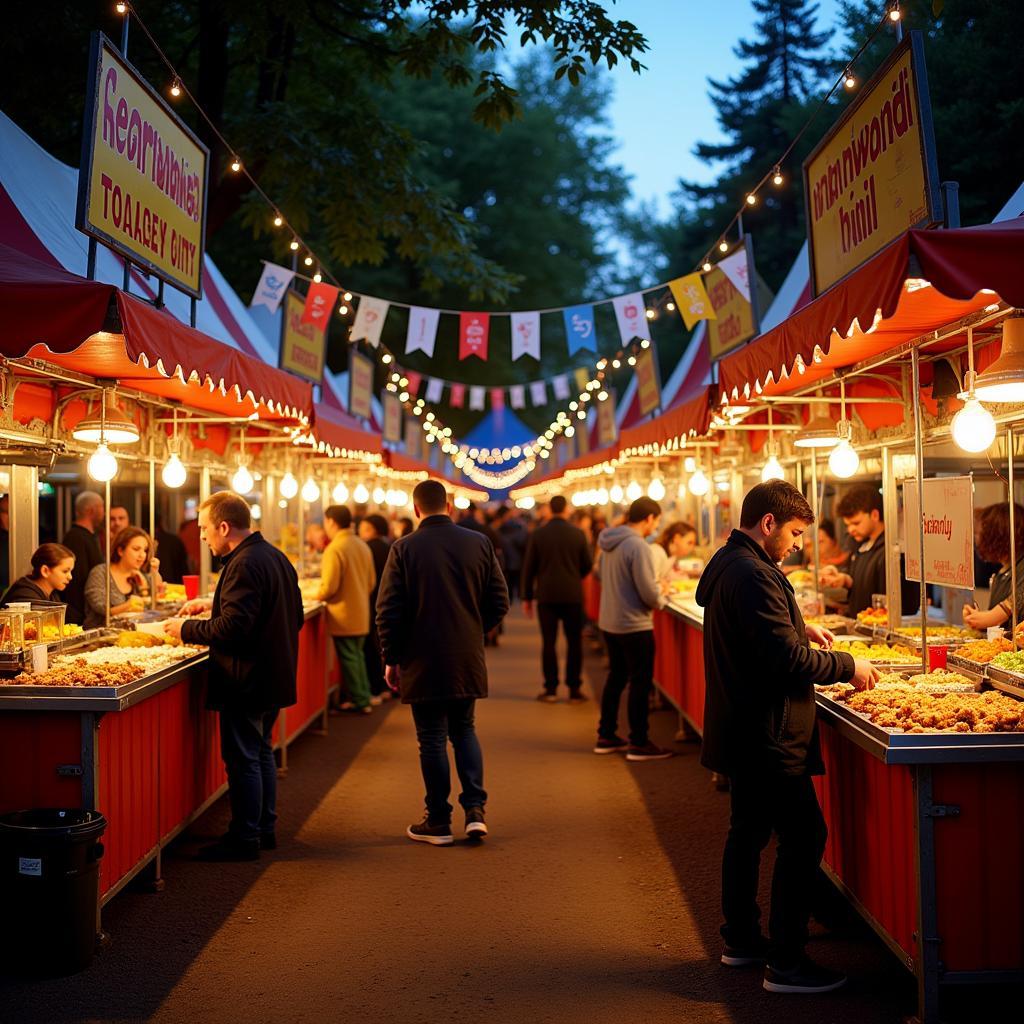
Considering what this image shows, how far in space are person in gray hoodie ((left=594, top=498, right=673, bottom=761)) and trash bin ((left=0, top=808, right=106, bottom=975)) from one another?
18.7 feet

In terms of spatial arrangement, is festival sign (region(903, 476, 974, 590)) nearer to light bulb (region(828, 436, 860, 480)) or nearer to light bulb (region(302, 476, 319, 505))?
light bulb (region(828, 436, 860, 480))

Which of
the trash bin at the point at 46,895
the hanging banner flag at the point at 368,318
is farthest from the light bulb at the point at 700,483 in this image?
the trash bin at the point at 46,895

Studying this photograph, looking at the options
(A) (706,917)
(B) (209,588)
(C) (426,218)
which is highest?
(C) (426,218)

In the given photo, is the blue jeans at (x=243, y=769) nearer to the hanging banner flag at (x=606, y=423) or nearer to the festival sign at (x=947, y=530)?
the festival sign at (x=947, y=530)

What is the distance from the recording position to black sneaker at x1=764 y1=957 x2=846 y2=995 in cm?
486

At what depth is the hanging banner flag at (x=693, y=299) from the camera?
12797mm

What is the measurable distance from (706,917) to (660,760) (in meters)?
4.03

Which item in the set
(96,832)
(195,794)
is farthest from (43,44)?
(96,832)

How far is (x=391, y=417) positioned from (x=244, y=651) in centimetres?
1965

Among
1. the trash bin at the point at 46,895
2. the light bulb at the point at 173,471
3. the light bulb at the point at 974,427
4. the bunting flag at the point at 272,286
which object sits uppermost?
the bunting flag at the point at 272,286

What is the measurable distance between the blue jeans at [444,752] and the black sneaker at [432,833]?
34mm

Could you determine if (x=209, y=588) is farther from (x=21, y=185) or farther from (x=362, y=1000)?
(x=362, y=1000)

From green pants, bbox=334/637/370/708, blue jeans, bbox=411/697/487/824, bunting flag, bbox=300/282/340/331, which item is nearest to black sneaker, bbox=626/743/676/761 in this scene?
blue jeans, bbox=411/697/487/824

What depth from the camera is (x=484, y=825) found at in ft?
24.4
